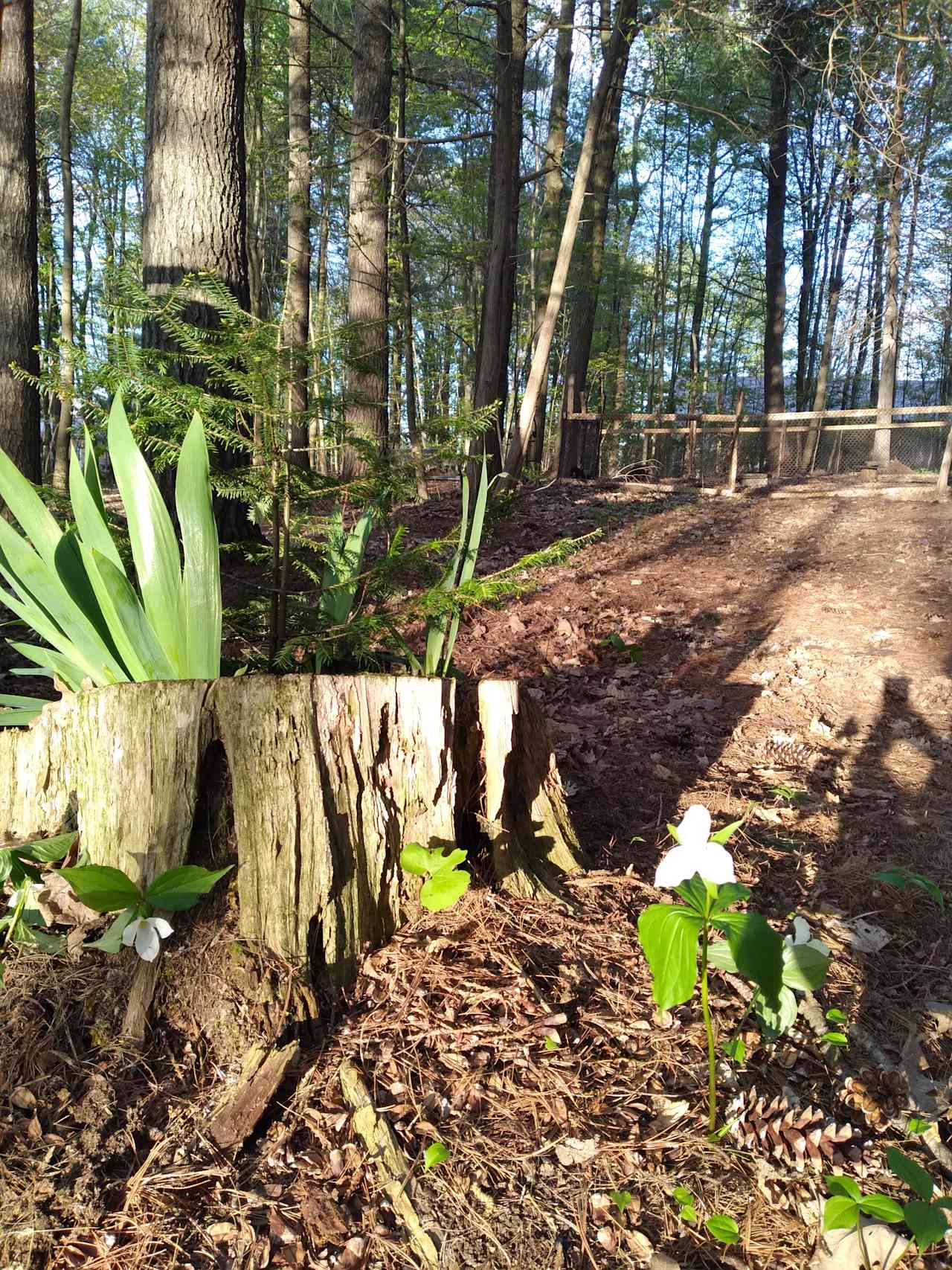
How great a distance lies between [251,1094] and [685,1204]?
2.68 ft

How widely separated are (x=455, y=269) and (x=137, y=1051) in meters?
25.6

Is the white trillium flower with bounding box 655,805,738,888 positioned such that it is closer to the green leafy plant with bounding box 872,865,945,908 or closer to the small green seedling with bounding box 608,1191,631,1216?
the small green seedling with bounding box 608,1191,631,1216

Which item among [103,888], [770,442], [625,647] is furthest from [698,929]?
[770,442]

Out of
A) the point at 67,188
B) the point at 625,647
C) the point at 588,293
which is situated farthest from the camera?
the point at 588,293

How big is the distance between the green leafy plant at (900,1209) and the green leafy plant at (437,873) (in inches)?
33.5

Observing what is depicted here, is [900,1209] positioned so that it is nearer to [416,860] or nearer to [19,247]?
[416,860]

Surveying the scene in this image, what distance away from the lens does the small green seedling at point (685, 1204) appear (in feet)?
4.29

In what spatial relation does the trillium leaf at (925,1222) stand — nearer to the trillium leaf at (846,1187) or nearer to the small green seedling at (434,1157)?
the trillium leaf at (846,1187)

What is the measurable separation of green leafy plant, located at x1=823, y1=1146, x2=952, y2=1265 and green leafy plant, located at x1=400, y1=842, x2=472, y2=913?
852 millimetres

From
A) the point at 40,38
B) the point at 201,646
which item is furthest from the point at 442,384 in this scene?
the point at 201,646

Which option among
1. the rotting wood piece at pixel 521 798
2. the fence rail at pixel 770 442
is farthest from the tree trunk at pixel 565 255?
the rotting wood piece at pixel 521 798

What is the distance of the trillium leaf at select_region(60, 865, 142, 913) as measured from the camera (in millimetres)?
1474

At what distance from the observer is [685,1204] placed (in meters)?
1.33

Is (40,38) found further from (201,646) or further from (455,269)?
(201,646)
